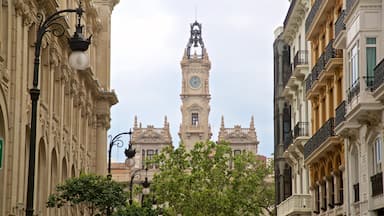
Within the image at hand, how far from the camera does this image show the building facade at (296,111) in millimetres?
49344

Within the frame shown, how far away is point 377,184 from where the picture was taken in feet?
102

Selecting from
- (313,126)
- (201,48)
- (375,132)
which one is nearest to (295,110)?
(313,126)

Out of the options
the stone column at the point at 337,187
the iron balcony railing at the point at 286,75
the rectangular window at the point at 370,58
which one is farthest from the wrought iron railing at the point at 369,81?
the iron balcony railing at the point at 286,75

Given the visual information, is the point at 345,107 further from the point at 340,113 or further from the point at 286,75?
the point at 286,75

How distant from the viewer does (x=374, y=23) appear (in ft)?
103

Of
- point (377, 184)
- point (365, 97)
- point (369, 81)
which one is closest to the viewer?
point (365, 97)

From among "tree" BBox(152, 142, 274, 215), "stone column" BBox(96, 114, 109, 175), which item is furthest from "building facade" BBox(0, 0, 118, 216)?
"tree" BBox(152, 142, 274, 215)

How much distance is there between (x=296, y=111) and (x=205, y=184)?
17515mm

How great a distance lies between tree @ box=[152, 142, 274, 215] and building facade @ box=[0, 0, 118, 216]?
577 centimetres

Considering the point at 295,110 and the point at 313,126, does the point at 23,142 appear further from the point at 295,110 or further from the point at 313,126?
the point at 295,110

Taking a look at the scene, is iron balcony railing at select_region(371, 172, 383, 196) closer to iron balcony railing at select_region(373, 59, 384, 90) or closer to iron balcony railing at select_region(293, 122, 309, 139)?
iron balcony railing at select_region(373, 59, 384, 90)

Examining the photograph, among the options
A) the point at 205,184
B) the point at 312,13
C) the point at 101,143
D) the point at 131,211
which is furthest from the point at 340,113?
the point at 205,184

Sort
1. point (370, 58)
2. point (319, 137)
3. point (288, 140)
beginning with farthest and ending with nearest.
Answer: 1. point (288, 140)
2. point (319, 137)
3. point (370, 58)

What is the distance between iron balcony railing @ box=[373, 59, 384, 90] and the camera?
93.2 feet
